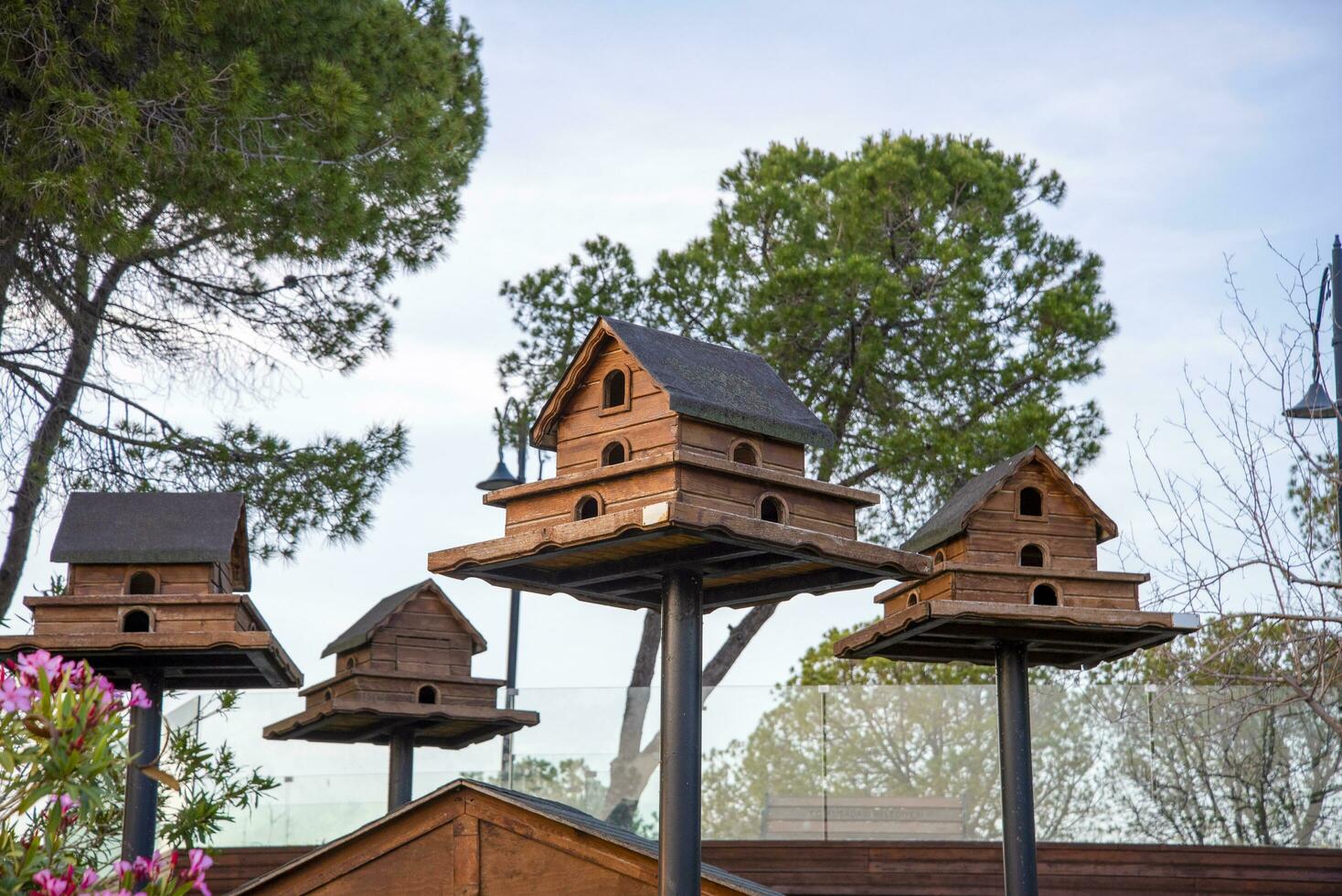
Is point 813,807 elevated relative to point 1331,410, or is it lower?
lower

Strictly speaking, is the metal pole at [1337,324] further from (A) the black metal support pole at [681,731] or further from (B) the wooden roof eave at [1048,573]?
(A) the black metal support pole at [681,731]

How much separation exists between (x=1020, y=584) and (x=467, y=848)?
3.45 metres

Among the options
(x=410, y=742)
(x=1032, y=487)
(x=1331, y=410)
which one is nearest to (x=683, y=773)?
(x=1032, y=487)

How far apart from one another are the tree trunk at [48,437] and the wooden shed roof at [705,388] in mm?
8256

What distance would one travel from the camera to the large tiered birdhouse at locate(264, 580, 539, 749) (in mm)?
11969

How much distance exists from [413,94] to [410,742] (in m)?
6.21

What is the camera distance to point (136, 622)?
10203 millimetres

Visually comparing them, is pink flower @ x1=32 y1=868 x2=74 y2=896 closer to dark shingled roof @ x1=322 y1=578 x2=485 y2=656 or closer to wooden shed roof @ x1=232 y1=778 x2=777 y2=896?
wooden shed roof @ x1=232 y1=778 x2=777 y2=896

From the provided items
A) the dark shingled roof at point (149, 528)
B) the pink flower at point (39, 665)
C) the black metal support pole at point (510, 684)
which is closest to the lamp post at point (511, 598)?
the black metal support pole at point (510, 684)

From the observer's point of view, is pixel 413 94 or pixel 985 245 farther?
pixel 985 245

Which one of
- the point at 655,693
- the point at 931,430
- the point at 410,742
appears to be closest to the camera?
the point at 410,742

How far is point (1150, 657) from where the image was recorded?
1970 centimetres

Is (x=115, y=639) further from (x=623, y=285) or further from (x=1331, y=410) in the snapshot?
(x=623, y=285)

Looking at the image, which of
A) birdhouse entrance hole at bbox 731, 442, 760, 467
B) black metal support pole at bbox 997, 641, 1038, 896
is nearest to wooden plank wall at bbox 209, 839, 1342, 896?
black metal support pole at bbox 997, 641, 1038, 896
